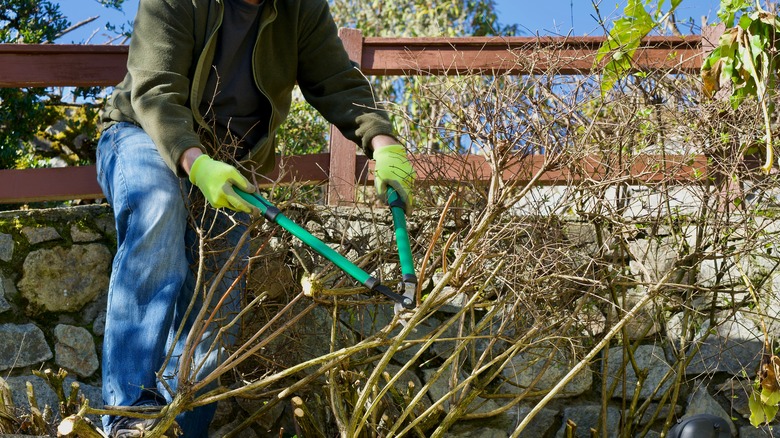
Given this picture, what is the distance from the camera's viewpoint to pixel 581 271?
3189 mm

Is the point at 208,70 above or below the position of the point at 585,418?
above

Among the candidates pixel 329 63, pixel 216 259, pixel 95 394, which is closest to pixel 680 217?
pixel 329 63

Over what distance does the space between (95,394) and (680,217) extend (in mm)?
2218

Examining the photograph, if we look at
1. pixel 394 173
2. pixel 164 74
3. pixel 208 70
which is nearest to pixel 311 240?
pixel 394 173

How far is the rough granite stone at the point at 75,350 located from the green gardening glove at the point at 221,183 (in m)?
1.22

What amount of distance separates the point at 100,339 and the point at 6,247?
1.60 feet

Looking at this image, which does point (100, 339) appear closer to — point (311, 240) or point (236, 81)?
point (236, 81)

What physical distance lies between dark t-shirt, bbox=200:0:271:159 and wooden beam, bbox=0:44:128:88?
2.47ft

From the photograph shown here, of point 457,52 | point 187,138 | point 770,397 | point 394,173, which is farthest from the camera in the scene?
point 457,52

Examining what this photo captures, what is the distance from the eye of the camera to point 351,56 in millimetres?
4133

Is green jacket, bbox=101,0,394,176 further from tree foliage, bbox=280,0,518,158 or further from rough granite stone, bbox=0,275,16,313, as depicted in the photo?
tree foliage, bbox=280,0,518,158

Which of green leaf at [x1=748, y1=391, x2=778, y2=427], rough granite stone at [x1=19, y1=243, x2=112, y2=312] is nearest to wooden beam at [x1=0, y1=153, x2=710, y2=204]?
rough granite stone at [x1=19, y1=243, x2=112, y2=312]

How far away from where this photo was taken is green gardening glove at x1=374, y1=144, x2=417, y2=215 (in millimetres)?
2965

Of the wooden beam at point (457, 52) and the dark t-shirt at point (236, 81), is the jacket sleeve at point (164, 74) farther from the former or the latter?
the wooden beam at point (457, 52)
